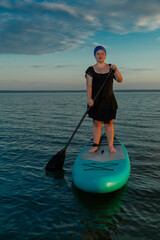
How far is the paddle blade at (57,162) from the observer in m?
7.08

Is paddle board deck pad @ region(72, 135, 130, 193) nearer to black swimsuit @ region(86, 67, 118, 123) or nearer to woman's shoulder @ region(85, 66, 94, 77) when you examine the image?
black swimsuit @ region(86, 67, 118, 123)

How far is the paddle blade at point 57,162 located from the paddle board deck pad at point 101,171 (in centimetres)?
82

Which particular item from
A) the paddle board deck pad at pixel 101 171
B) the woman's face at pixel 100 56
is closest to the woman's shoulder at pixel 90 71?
the woman's face at pixel 100 56

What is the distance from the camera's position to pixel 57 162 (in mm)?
7191

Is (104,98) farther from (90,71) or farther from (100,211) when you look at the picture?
(100,211)

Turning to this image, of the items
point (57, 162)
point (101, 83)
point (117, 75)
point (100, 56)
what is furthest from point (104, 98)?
point (57, 162)

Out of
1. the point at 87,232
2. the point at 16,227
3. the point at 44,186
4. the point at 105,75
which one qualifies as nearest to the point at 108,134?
the point at 105,75

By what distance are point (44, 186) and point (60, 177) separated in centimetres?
80

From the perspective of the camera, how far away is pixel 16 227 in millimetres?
4324

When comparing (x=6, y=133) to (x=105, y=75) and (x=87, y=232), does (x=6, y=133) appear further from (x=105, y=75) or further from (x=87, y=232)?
(x=87, y=232)

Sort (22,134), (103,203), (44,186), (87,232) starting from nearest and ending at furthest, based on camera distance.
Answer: (87,232)
(103,203)
(44,186)
(22,134)

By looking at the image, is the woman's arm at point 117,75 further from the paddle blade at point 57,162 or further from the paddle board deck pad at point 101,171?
the paddle blade at point 57,162

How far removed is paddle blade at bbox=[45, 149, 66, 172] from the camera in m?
7.08

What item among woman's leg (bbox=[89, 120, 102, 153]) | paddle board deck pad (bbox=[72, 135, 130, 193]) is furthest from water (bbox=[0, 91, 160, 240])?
woman's leg (bbox=[89, 120, 102, 153])
